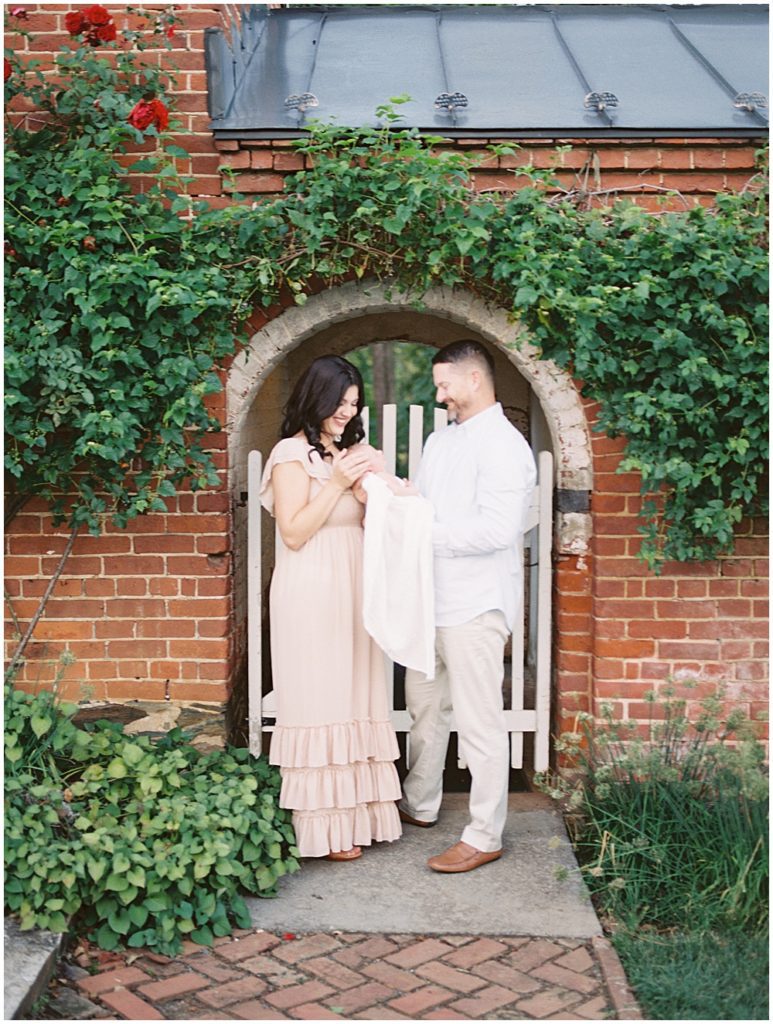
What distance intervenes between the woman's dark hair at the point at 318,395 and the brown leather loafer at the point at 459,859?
5.63 ft

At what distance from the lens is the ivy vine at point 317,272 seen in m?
4.20

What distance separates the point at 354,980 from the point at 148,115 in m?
3.37

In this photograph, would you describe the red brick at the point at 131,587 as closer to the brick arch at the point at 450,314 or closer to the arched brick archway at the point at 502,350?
the arched brick archway at the point at 502,350

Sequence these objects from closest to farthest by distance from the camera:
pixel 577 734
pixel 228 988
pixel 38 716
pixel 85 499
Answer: pixel 228 988 → pixel 38 716 → pixel 85 499 → pixel 577 734

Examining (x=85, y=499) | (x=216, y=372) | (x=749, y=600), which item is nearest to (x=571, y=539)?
(x=749, y=600)

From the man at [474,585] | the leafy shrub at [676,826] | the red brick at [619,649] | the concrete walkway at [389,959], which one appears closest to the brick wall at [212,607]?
the red brick at [619,649]

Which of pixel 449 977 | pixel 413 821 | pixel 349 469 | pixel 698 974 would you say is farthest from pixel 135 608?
pixel 698 974

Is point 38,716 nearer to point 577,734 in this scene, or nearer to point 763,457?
point 577,734

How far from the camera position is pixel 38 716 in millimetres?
4125

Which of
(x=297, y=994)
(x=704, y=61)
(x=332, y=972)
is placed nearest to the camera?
(x=297, y=994)

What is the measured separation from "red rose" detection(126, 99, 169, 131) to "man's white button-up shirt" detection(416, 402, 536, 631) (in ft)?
5.64

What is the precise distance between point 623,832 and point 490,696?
2.54 ft

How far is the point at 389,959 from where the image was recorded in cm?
373

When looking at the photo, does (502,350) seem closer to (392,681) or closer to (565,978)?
(392,681)
